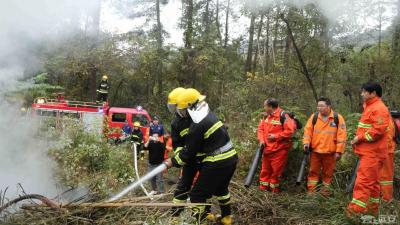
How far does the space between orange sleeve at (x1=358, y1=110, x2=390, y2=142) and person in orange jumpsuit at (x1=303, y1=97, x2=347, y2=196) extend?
1010 millimetres

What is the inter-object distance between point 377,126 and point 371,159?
41 cm

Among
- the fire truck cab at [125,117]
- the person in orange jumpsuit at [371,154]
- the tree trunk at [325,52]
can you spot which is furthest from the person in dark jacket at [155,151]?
the tree trunk at [325,52]

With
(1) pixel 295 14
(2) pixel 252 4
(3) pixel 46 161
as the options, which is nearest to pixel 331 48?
(1) pixel 295 14

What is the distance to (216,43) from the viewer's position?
754 inches

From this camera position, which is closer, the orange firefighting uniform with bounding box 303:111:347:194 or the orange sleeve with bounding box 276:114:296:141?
the orange firefighting uniform with bounding box 303:111:347:194

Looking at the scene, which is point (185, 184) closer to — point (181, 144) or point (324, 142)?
point (181, 144)

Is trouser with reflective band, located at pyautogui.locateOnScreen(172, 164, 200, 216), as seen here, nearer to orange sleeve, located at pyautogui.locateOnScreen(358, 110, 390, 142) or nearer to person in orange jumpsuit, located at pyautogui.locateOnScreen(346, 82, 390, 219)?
Answer: person in orange jumpsuit, located at pyautogui.locateOnScreen(346, 82, 390, 219)

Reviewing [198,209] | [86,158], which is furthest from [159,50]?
[198,209]

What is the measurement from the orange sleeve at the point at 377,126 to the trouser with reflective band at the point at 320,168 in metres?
1.25

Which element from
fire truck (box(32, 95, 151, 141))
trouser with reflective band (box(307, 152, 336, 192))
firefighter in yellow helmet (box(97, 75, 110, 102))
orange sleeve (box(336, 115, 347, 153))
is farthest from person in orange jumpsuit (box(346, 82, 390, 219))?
firefighter in yellow helmet (box(97, 75, 110, 102))

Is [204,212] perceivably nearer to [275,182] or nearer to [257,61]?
[275,182]

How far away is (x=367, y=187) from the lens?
4773 millimetres

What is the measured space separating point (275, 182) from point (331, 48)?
7187 millimetres

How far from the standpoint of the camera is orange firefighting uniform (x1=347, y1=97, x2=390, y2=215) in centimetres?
478
